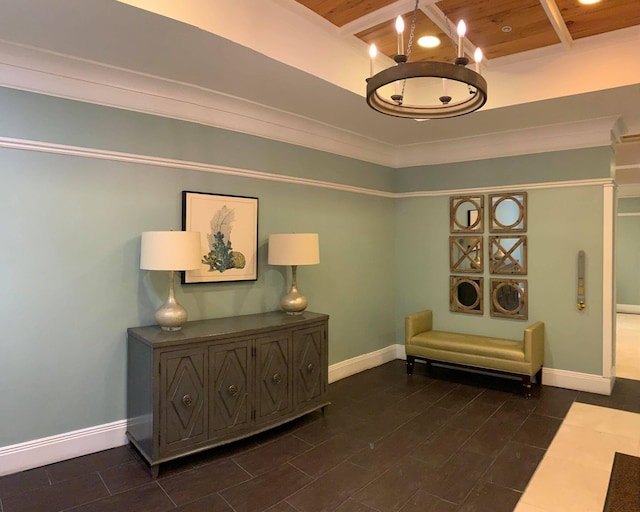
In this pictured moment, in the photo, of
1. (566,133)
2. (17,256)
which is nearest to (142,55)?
(17,256)

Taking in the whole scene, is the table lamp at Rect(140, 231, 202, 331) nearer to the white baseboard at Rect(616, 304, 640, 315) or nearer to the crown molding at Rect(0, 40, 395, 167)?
the crown molding at Rect(0, 40, 395, 167)

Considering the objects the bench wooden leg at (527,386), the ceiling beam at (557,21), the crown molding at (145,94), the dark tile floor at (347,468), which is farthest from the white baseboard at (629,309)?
the crown molding at (145,94)

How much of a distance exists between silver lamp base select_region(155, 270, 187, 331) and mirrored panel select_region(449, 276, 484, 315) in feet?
10.8

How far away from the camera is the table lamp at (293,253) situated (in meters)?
3.72

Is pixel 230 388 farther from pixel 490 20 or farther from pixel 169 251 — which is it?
pixel 490 20

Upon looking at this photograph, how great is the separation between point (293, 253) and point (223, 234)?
0.60 metres

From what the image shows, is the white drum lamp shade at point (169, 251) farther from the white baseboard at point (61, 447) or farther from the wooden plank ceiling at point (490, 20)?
the wooden plank ceiling at point (490, 20)

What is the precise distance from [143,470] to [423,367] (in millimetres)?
3407

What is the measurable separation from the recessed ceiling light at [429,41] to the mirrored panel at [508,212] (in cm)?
201

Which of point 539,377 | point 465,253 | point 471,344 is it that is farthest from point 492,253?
point 539,377

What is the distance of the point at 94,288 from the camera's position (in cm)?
303

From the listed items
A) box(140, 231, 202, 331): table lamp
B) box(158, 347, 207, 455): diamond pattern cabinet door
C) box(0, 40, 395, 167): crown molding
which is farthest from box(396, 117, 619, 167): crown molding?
box(158, 347, 207, 455): diamond pattern cabinet door

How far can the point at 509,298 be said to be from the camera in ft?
15.8

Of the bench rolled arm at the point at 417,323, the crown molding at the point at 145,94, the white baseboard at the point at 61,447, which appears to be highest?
the crown molding at the point at 145,94
